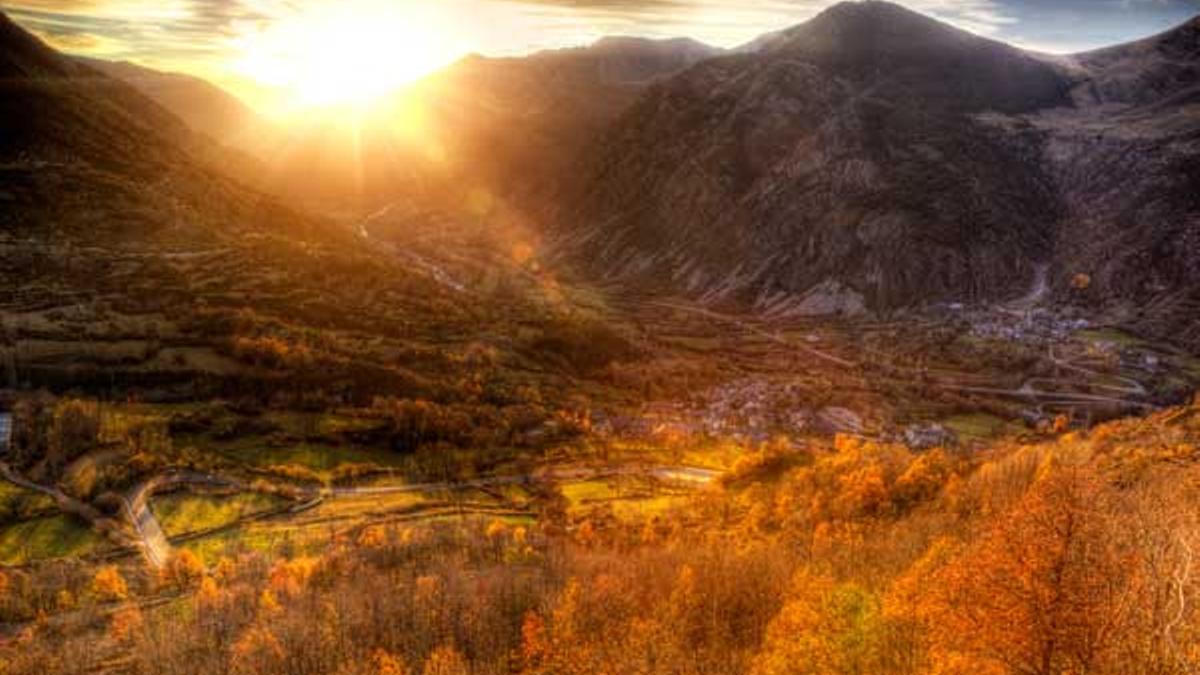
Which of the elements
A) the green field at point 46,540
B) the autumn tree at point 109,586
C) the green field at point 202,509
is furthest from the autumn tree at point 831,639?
the green field at point 202,509

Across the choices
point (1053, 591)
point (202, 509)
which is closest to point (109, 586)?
point (202, 509)

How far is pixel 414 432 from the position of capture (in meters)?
152

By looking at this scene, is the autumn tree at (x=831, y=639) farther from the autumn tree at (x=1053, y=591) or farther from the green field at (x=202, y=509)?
the green field at (x=202, y=509)

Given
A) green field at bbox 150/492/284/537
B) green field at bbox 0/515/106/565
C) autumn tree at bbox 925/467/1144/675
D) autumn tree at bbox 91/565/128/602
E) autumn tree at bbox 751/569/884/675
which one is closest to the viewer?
autumn tree at bbox 925/467/1144/675

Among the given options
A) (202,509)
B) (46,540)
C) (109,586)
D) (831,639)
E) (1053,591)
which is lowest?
(202,509)

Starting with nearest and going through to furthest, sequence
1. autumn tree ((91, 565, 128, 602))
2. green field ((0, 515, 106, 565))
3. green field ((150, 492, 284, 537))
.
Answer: autumn tree ((91, 565, 128, 602)) → green field ((0, 515, 106, 565)) → green field ((150, 492, 284, 537))

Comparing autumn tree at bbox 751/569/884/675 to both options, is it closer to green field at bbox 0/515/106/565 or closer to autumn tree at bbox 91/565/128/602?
autumn tree at bbox 91/565/128/602

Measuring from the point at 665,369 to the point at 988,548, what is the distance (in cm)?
17219

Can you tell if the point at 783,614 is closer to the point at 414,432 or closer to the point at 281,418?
the point at 414,432

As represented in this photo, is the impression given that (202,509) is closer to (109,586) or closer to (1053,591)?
(109,586)

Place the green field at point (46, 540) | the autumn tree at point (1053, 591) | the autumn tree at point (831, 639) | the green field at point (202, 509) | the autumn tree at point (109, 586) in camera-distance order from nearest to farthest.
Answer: the autumn tree at point (1053, 591) → the autumn tree at point (831, 639) → the autumn tree at point (109, 586) → the green field at point (46, 540) → the green field at point (202, 509)

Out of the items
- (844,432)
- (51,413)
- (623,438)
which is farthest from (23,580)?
(844,432)

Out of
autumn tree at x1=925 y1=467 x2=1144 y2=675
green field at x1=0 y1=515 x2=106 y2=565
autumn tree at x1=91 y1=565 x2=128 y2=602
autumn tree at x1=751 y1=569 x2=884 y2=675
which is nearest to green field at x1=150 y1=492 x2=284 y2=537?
green field at x1=0 y1=515 x2=106 y2=565

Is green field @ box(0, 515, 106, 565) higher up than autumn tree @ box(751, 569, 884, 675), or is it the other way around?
autumn tree @ box(751, 569, 884, 675)
